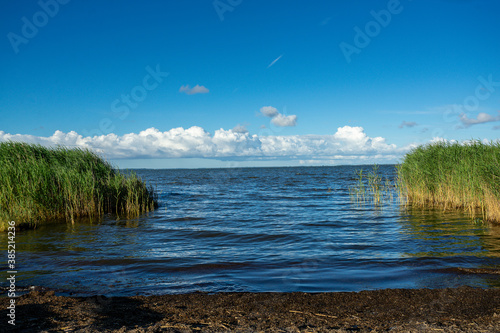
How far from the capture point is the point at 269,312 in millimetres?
5387

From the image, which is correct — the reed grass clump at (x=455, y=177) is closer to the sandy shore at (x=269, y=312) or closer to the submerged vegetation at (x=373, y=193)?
the submerged vegetation at (x=373, y=193)

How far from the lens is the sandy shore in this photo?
465 centimetres

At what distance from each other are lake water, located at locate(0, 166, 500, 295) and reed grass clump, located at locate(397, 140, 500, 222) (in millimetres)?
1137

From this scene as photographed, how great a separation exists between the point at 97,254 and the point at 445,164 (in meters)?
17.2

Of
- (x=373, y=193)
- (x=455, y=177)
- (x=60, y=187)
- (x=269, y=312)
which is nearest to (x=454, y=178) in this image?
(x=455, y=177)

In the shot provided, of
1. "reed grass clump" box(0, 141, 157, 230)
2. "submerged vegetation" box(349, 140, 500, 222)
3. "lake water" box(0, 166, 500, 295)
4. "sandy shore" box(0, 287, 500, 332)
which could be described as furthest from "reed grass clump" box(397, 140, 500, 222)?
"reed grass clump" box(0, 141, 157, 230)

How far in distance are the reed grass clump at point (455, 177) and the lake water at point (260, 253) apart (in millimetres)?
1137

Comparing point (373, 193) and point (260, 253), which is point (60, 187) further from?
point (373, 193)

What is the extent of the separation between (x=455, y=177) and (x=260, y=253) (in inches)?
478

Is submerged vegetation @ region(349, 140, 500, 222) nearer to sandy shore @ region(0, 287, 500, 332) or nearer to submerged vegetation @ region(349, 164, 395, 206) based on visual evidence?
submerged vegetation @ region(349, 164, 395, 206)

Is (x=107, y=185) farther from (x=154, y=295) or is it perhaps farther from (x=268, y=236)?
(x=154, y=295)

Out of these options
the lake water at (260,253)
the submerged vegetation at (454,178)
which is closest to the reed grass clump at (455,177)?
the submerged vegetation at (454,178)

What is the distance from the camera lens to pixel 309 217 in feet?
57.7

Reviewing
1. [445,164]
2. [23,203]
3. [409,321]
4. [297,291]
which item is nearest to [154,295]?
[297,291]
